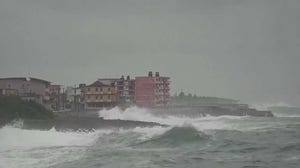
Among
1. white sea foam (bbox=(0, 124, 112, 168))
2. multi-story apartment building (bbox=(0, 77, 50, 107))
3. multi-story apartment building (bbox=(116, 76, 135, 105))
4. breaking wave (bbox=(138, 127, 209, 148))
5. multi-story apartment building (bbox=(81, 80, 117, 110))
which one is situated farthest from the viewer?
multi-story apartment building (bbox=(116, 76, 135, 105))

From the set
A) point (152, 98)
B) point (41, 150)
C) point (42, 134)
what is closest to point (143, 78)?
point (152, 98)

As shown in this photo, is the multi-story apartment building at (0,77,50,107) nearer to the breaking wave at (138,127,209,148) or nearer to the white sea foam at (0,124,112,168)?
the white sea foam at (0,124,112,168)

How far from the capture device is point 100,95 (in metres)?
81.1

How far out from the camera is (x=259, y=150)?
872 inches

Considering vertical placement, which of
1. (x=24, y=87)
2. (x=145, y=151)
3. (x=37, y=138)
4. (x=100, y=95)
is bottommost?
(x=145, y=151)

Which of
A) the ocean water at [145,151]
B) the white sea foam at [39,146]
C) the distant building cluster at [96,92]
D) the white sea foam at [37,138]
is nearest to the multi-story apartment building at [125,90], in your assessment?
the distant building cluster at [96,92]

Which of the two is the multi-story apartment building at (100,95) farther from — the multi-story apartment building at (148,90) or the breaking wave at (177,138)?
the breaking wave at (177,138)

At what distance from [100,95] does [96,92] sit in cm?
87

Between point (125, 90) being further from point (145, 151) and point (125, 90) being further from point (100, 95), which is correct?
point (145, 151)

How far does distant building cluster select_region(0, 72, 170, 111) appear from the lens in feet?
229

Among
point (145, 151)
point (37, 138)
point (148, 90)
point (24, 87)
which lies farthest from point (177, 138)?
point (148, 90)

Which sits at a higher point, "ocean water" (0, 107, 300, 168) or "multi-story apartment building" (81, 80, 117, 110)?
"multi-story apartment building" (81, 80, 117, 110)

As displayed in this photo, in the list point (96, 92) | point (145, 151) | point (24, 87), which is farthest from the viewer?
point (96, 92)

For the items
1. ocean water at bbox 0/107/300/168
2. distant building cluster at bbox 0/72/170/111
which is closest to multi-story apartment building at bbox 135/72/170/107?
distant building cluster at bbox 0/72/170/111
